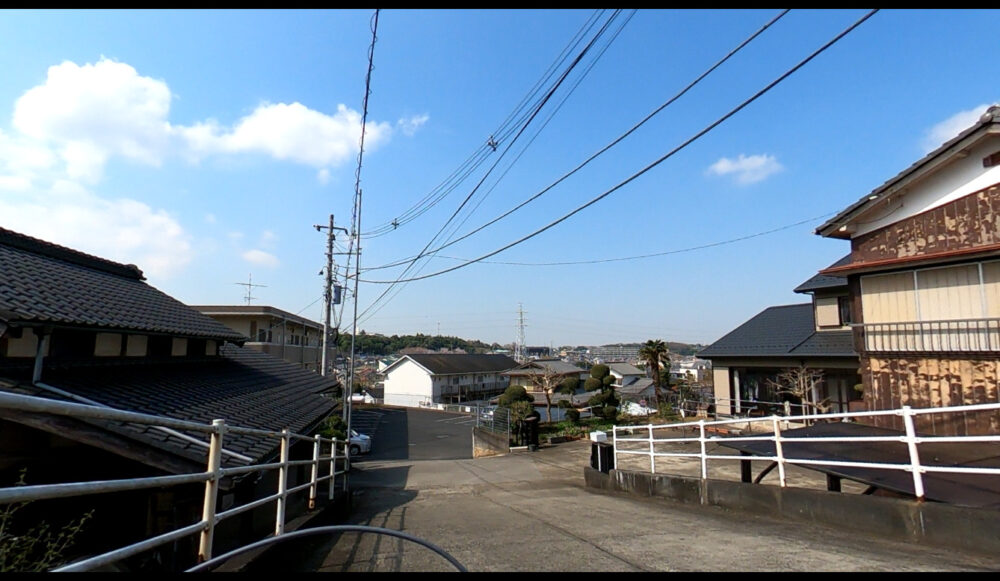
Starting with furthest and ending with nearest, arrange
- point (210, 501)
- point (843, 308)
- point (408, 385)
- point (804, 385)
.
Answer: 1. point (408, 385)
2. point (843, 308)
3. point (804, 385)
4. point (210, 501)

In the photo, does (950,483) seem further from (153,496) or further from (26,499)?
(153,496)

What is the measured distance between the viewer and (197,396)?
714cm

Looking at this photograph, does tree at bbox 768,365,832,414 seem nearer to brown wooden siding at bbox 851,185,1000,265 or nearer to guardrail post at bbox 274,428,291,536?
brown wooden siding at bbox 851,185,1000,265

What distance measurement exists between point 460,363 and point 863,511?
2161 inches

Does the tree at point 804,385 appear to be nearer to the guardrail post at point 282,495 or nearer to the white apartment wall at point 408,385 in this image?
the guardrail post at point 282,495

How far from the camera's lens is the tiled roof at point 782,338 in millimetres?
16750

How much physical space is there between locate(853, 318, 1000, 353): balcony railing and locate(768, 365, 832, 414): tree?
249 inches

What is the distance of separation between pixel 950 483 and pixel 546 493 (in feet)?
19.7

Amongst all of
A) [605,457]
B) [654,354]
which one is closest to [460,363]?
[654,354]

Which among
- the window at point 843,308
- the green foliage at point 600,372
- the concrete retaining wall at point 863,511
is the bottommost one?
the concrete retaining wall at point 863,511

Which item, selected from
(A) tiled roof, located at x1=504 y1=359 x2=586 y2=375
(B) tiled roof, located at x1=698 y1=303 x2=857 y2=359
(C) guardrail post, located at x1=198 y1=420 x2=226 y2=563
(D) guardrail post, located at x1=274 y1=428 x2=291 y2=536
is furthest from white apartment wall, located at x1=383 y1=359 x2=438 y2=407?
(C) guardrail post, located at x1=198 y1=420 x2=226 y2=563

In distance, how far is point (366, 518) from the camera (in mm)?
6738

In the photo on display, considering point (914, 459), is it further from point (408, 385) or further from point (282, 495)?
point (408, 385)

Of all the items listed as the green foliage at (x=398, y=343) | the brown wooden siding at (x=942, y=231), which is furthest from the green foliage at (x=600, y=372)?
the green foliage at (x=398, y=343)
